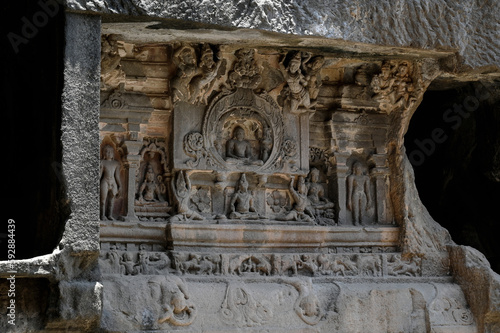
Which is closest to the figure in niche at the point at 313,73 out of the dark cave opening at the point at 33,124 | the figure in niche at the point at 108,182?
the figure in niche at the point at 108,182

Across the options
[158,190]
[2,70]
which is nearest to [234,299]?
[158,190]

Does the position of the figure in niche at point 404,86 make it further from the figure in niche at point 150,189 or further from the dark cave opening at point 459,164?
the figure in niche at point 150,189

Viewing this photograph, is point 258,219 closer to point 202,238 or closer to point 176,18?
point 202,238

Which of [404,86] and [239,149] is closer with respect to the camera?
[239,149]

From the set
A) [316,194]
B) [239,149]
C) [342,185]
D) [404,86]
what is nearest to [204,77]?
[239,149]

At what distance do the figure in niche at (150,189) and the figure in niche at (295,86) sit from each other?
1471 mm

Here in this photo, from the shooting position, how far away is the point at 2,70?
306 inches

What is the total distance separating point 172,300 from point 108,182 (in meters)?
1.21

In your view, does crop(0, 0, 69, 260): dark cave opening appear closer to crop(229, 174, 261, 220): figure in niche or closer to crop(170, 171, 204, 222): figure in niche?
crop(170, 171, 204, 222): figure in niche

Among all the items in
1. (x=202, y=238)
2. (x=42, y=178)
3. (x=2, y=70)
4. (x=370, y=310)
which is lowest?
(x=370, y=310)

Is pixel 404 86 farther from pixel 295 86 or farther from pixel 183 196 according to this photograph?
pixel 183 196

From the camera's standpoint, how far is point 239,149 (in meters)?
7.66

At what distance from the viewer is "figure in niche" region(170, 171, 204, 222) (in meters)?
7.27

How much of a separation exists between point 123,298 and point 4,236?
1648mm
